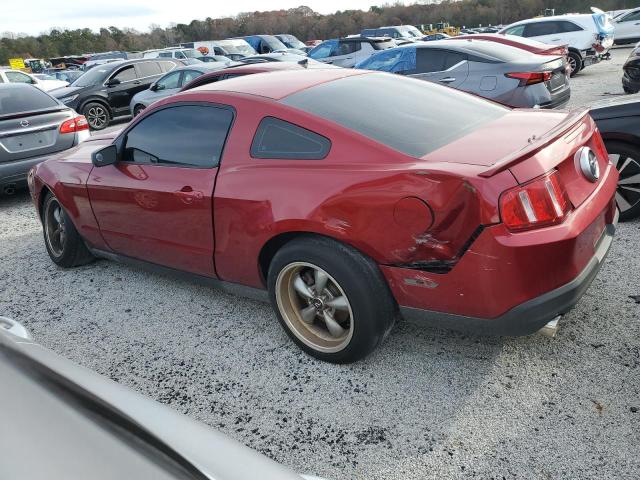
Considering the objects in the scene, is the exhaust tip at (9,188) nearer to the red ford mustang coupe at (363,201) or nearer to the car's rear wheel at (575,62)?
the red ford mustang coupe at (363,201)

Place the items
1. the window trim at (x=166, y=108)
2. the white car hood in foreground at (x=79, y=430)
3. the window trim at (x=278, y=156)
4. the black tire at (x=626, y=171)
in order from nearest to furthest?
the white car hood in foreground at (x=79, y=430), the window trim at (x=278, y=156), the window trim at (x=166, y=108), the black tire at (x=626, y=171)

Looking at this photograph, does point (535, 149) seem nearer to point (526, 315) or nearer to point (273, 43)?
point (526, 315)

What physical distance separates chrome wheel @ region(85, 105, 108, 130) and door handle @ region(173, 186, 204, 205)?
34.4ft

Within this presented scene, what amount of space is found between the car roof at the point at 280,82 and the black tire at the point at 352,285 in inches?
36.2

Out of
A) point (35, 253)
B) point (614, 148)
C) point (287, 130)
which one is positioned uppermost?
point (287, 130)

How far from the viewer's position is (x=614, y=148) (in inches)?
166

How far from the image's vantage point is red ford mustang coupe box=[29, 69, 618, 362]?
230 cm

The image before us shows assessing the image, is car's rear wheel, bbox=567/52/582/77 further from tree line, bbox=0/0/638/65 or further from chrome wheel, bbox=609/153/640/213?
tree line, bbox=0/0/638/65

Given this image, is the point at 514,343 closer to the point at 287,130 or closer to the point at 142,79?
the point at 287,130

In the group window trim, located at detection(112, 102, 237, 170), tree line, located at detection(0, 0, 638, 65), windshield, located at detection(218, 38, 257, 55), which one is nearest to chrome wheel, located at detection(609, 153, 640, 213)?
window trim, located at detection(112, 102, 237, 170)

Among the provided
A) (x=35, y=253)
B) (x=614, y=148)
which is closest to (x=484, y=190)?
(x=614, y=148)

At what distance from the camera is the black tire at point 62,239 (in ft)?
14.4

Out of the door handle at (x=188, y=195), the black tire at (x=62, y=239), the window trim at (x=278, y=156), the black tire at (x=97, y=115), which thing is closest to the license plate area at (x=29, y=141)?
the black tire at (x=62, y=239)

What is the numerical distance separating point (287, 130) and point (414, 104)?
30.5 inches
